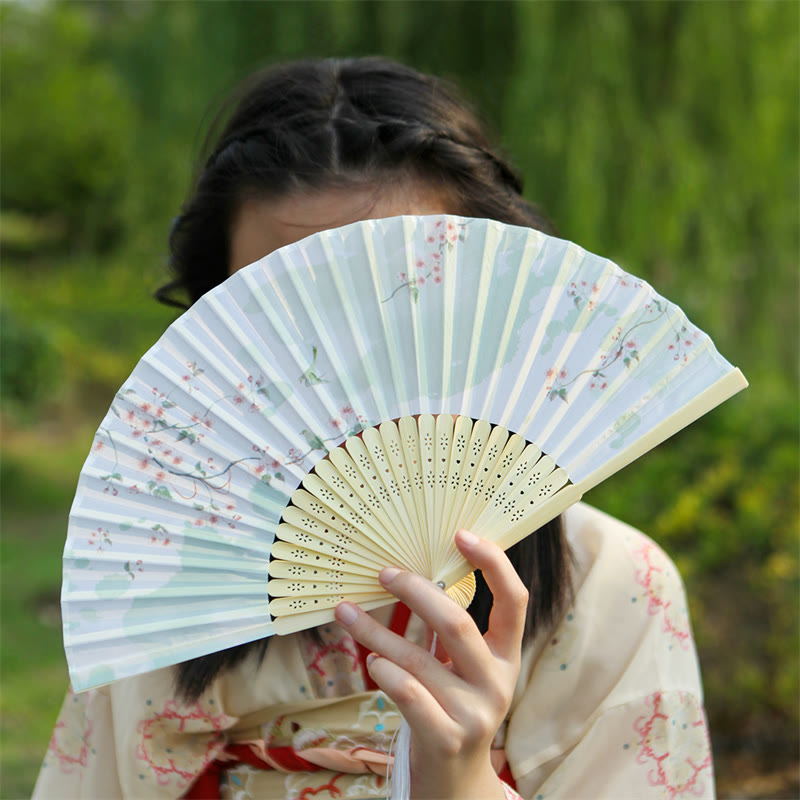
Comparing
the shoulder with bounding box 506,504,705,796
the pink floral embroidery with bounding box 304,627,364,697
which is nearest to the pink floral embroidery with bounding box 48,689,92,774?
the pink floral embroidery with bounding box 304,627,364,697

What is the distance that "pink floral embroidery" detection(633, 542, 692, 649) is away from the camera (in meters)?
1.32

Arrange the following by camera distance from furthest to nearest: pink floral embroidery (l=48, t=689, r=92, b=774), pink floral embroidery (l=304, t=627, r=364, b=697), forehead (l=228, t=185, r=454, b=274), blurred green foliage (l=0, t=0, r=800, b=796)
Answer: blurred green foliage (l=0, t=0, r=800, b=796) < pink floral embroidery (l=48, t=689, r=92, b=774) < pink floral embroidery (l=304, t=627, r=364, b=697) < forehead (l=228, t=185, r=454, b=274)

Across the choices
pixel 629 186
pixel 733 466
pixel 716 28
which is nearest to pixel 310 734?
pixel 733 466

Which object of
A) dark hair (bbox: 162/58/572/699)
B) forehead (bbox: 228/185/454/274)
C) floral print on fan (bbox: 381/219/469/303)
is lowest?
floral print on fan (bbox: 381/219/469/303)

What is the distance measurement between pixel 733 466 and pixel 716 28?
7.64 ft

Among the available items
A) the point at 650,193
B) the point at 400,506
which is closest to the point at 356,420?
the point at 400,506

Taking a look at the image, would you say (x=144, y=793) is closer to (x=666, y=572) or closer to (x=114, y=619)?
(x=114, y=619)

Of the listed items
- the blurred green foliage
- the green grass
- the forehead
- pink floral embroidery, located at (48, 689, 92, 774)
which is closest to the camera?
the forehead

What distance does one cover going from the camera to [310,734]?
49.8 inches

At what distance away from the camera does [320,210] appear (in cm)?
121

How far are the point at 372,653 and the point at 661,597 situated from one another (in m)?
0.48

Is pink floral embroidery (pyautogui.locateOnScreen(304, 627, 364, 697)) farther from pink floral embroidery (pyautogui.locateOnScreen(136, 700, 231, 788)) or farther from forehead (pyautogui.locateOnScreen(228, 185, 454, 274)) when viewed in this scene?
forehead (pyautogui.locateOnScreen(228, 185, 454, 274))

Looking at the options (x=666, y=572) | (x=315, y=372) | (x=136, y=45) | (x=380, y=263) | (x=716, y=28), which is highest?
(x=136, y=45)

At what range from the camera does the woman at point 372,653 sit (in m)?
1.23
